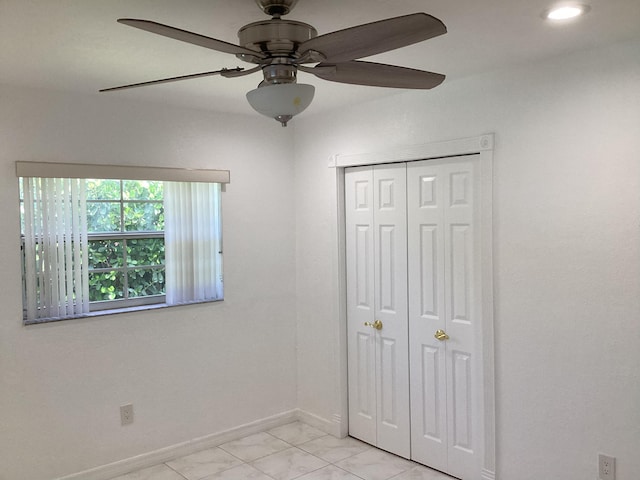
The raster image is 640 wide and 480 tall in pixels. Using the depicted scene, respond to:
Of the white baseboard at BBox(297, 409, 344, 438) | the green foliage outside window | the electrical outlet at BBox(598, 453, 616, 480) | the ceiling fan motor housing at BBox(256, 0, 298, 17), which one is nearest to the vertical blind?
the green foliage outside window

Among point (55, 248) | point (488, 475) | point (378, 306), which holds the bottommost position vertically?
point (488, 475)

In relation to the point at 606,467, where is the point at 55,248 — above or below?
above

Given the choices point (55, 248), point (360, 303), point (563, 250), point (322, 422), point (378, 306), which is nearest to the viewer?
point (563, 250)

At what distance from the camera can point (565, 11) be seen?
2117 millimetres

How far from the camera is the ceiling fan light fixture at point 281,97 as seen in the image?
1772 millimetres

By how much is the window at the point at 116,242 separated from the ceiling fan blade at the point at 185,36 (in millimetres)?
2040

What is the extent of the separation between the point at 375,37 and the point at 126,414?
3.03 metres

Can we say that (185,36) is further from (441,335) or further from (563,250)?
(441,335)

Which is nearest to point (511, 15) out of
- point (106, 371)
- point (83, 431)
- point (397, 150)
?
point (397, 150)

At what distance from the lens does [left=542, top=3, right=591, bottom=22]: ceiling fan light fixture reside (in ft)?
6.76

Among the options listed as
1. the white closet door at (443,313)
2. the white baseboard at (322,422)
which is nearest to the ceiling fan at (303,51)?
the white closet door at (443,313)

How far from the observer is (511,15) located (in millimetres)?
2156

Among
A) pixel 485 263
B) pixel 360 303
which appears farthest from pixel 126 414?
pixel 485 263

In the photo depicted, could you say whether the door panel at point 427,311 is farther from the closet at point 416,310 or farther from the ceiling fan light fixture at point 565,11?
the ceiling fan light fixture at point 565,11
